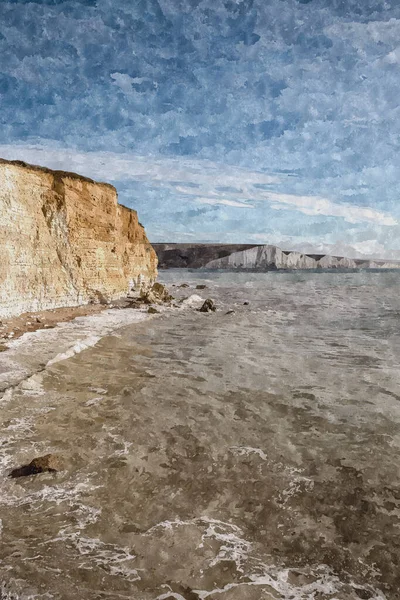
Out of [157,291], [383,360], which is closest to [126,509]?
[383,360]

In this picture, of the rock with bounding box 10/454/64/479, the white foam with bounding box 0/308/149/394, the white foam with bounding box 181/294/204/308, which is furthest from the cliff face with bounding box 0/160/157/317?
the rock with bounding box 10/454/64/479

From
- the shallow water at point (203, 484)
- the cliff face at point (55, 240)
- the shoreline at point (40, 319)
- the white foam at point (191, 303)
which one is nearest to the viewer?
the shallow water at point (203, 484)

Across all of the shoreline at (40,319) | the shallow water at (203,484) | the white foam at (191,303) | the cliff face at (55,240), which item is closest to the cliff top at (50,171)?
the cliff face at (55,240)

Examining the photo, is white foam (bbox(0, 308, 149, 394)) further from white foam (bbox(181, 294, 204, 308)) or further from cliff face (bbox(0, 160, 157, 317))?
white foam (bbox(181, 294, 204, 308))

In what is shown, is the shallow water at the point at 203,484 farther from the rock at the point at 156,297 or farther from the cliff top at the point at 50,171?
the rock at the point at 156,297

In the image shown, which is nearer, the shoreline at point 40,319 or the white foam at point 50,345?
the white foam at point 50,345

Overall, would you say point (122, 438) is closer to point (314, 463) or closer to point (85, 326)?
point (314, 463)

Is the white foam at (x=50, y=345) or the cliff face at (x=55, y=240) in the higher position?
the cliff face at (x=55, y=240)
